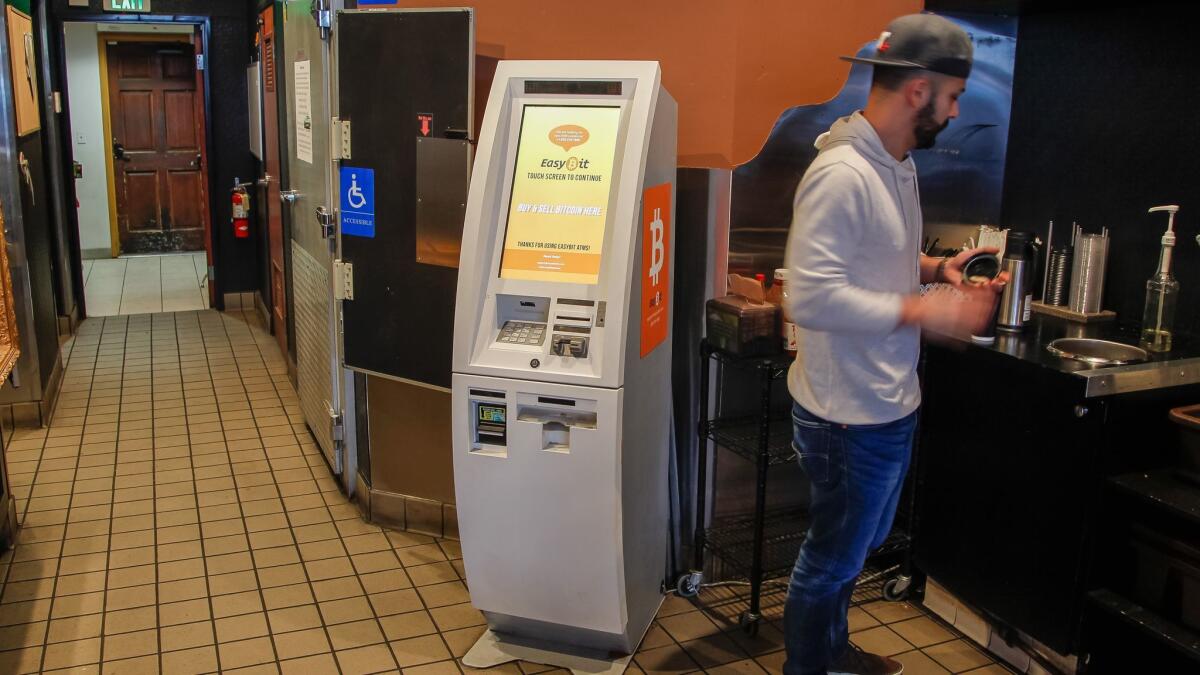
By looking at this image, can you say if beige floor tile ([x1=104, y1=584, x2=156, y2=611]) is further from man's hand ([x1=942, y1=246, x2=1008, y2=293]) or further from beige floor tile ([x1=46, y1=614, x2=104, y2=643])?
man's hand ([x1=942, y1=246, x2=1008, y2=293])

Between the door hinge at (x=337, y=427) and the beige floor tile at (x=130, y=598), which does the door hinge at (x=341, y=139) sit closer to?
the door hinge at (x=337, y=427)

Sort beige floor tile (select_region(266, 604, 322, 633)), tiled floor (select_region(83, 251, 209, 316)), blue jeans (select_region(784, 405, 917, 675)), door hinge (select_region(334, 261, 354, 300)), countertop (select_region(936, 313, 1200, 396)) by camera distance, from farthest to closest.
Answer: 1. tiled floor (select_region(83, 251, 209, 316))
2. door hinge (select_region(334, 261, 354, 300))
3. beige floor tile (select_region(266, 604, 322, 633))
4. countertop (select_region(936, 313, 1200, 396))
5. blue jeans (select_region(784, 405, 917, 675))

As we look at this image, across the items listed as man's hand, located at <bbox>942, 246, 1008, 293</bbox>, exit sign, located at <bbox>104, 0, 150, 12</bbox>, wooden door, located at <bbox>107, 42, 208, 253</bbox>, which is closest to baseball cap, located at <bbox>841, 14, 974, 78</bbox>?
man's hand, located at <bbox>942, 246, 1008, 293</bbox>

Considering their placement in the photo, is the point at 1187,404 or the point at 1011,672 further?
the point at 1011,672

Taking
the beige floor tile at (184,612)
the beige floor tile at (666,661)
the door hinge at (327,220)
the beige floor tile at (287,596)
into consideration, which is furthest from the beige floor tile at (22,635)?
the beige floor tile at (666,661)

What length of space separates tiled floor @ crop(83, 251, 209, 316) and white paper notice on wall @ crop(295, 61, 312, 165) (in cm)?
377

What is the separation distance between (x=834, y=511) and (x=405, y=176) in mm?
1797

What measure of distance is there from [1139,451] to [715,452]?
4.07 ft

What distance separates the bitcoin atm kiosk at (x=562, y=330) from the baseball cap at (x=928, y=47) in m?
0.65

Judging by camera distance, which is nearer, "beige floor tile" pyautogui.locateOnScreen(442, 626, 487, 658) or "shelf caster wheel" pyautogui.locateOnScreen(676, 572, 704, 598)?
"beige floor tile" pyautogui.locateOnScreen(442, 626, 487, 658)

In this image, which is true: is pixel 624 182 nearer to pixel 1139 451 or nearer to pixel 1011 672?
pixel 1139 451

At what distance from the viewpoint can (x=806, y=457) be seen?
2455 mm

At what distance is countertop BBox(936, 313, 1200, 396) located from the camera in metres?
2.54

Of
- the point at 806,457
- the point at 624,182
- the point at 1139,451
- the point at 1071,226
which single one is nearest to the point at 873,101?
the point at 624,182
